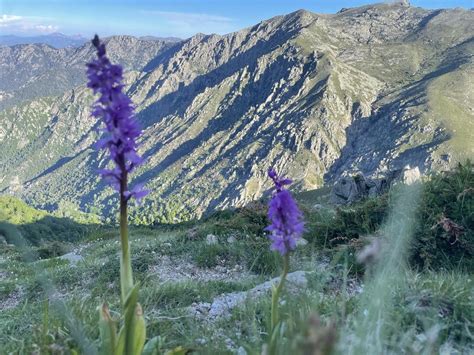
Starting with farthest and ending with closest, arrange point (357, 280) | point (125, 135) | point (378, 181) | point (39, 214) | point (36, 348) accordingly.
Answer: point (39, 214) < point (378, 181) < point (357, 280) < point (36, 348) < point (125, 135)

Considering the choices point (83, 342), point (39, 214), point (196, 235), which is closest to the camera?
point (83, 342)

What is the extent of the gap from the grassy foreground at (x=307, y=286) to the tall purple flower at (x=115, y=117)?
86cm

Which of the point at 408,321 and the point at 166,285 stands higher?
the point at 408,321

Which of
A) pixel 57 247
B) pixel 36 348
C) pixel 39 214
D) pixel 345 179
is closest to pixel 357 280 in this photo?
pixel 36 348

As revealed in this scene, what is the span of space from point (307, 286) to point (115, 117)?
369 centimetres

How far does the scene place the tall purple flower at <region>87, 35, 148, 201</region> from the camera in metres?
2.70

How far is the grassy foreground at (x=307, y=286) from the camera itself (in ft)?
10.7

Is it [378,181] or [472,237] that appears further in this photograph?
[378,181]

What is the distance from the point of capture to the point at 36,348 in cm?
363

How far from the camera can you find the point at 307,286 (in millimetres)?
5711

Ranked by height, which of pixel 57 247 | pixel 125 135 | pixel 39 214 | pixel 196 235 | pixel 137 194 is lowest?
pixel 39 214

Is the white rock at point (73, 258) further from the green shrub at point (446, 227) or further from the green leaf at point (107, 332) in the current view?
the green leaf at point (107, 332)

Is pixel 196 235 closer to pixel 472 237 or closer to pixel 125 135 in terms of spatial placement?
pixel 472 237

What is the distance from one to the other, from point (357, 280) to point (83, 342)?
5.57 meters
